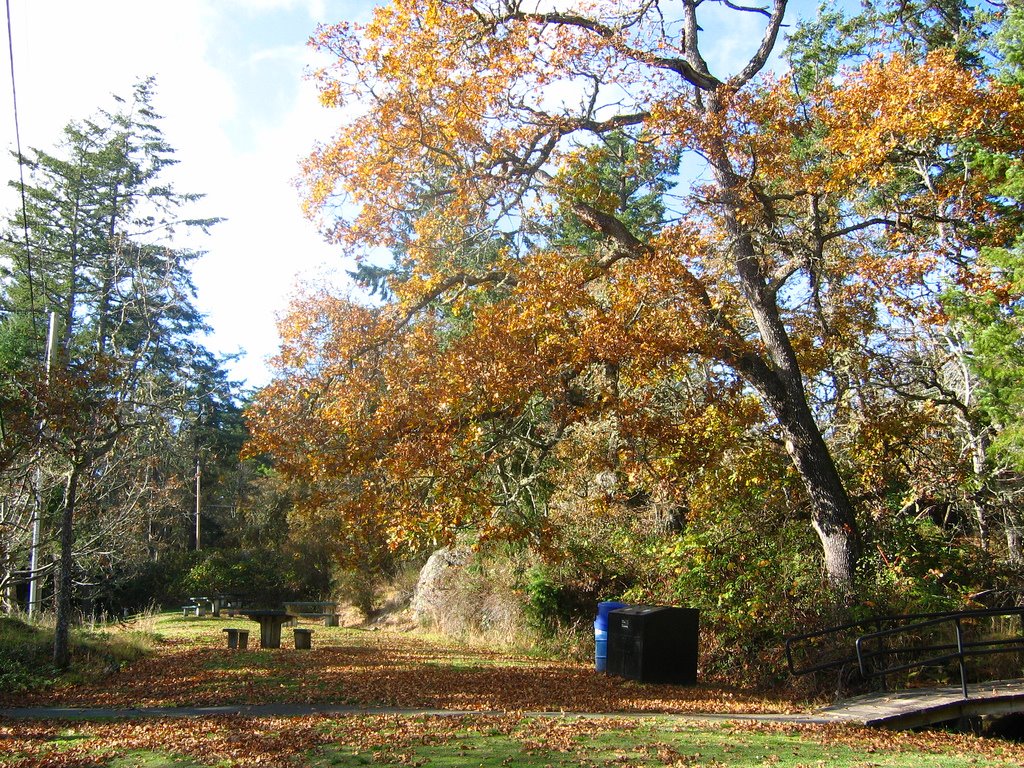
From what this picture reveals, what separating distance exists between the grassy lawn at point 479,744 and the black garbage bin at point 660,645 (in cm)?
363

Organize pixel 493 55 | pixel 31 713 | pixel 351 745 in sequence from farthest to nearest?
pixel 493 55
pixel 31 713
pixel 351 745

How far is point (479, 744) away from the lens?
800 centimetres

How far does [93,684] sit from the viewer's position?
12.4 meters

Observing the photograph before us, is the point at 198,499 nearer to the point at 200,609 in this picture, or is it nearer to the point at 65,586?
the point at 200,609

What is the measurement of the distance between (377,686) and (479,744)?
4.73 metres

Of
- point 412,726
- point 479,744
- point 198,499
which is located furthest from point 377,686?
point 198,499

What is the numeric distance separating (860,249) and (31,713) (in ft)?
56.8

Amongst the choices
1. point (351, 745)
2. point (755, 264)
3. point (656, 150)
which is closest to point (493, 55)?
point (656, 150)

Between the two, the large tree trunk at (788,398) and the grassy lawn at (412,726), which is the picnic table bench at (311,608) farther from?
the large tree trunk at (788,398)

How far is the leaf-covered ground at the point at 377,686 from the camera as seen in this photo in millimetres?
10859

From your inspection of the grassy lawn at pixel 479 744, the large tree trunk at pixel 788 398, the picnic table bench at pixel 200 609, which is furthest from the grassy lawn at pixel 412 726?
the picnic table bench at pixel 200 609

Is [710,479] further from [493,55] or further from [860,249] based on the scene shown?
[493,55]

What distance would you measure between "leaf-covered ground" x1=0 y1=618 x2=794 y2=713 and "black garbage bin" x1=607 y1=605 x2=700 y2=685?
283 millimetres

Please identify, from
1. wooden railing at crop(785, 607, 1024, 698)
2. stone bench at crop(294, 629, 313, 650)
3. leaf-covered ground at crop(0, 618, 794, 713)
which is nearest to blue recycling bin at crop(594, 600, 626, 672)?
leaf-covered ground at crop(0, 618, 794, 713)
